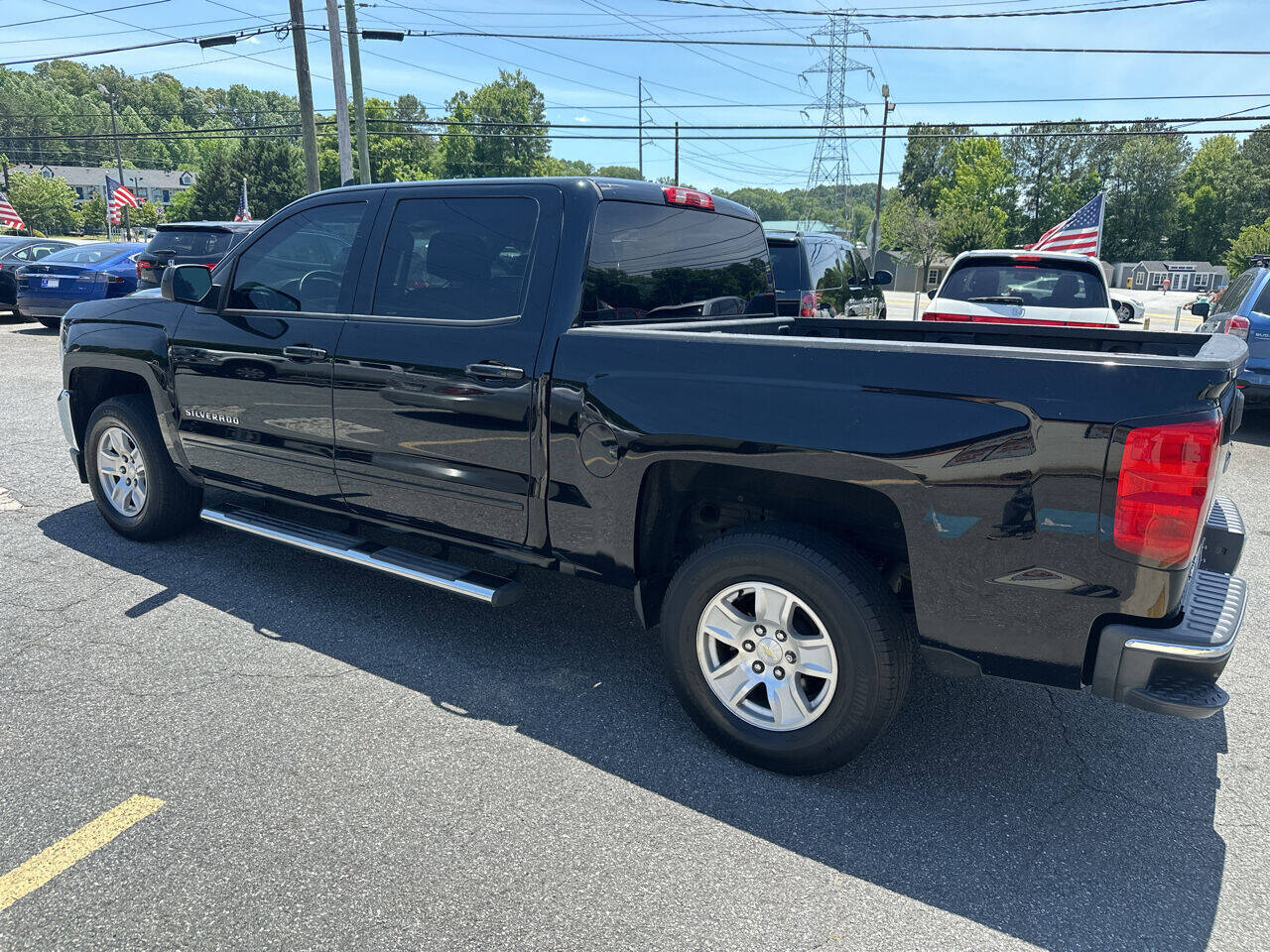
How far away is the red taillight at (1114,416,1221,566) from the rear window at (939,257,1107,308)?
21.1 ft

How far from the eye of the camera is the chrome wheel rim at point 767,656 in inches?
110

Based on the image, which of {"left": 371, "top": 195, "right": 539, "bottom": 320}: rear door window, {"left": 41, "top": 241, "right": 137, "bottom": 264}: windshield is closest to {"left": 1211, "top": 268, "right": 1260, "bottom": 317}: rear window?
{"left": 371, "top": 195, "right": 539, "bottom": 320}: rear door window

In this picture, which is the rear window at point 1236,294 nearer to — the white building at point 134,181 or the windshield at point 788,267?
the windshield at point 788,267

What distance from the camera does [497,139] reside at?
84250mm

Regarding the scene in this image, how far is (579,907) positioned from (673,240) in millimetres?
2660

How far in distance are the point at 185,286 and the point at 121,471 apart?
4.54ft

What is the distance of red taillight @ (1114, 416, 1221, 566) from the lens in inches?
86.0

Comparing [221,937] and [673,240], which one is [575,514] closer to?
[673,240]

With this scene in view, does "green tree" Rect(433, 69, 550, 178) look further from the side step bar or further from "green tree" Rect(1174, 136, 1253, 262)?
the side step bar

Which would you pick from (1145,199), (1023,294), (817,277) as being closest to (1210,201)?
(1145,199)

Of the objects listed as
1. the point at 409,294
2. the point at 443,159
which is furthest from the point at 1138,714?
the point at 443,159

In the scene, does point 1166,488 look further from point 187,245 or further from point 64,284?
point 64,284

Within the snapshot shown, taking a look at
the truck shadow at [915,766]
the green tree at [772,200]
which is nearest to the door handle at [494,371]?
the truck shadow at [915,766]

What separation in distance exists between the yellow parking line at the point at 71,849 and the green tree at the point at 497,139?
83.4m
